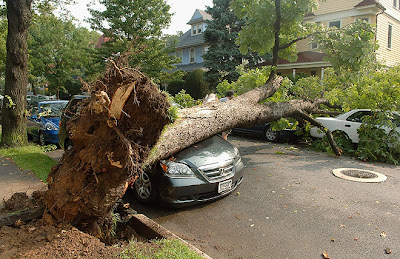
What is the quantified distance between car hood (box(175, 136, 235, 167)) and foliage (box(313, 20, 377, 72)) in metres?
4.96

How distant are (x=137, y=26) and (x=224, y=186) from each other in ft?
66.9

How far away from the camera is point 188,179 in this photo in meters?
5.00

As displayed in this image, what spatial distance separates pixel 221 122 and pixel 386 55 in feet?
74.8

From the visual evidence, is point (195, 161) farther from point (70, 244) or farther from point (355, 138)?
point (355, 138)

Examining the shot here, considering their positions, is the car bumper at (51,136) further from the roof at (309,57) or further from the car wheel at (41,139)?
the roof at (309,57)

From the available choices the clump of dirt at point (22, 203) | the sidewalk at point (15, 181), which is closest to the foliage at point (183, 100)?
the sidewalk at point (15, 181)

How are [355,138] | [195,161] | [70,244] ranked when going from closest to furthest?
[70,244] → [195,161] → [355,138]

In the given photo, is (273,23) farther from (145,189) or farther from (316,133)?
(145,189)

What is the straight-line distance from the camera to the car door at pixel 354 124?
33.7 ft

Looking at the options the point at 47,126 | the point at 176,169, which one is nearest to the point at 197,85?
the point at 47,126

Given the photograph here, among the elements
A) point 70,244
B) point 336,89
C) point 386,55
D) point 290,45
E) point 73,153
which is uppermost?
point 386,55

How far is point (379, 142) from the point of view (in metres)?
9.36

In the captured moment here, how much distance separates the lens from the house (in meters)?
37.5

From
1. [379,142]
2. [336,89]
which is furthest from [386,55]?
[379,142]
